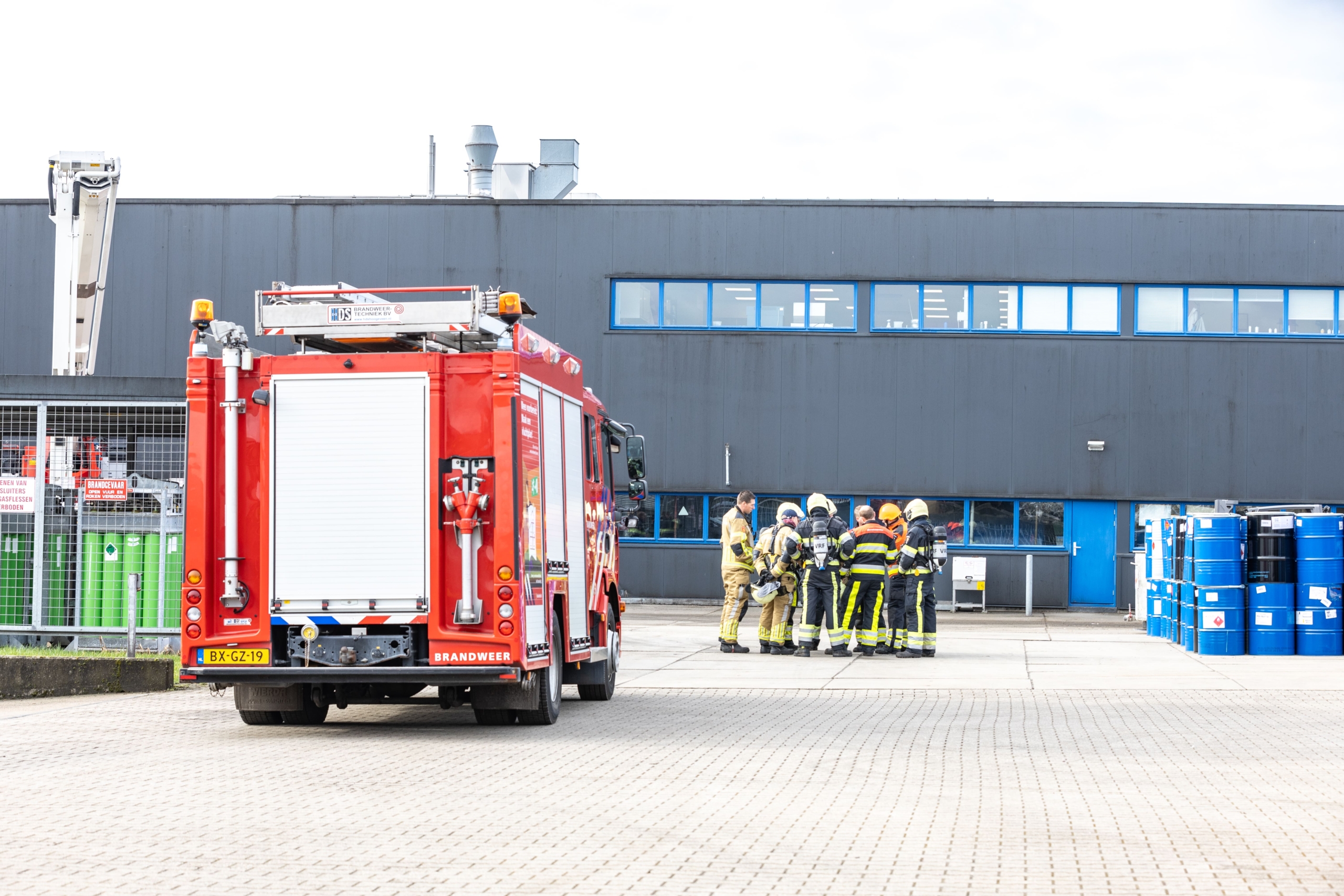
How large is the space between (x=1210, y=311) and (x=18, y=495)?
2273 cm

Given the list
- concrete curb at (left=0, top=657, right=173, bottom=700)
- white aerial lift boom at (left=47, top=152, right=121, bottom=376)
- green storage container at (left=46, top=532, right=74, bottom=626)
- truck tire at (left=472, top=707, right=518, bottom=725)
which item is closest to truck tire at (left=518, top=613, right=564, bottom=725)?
truck tire at (left=472, top=707, right=518, bottom=725)

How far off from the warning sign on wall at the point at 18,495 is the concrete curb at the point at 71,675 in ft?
6.88

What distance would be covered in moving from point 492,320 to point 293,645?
8.90ft

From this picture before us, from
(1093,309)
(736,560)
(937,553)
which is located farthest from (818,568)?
(1093,309)

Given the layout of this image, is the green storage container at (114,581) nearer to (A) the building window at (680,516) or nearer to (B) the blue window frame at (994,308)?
(A) the building window at (680,516)

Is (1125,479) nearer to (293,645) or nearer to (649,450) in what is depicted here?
(649,450)

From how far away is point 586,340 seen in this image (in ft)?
102

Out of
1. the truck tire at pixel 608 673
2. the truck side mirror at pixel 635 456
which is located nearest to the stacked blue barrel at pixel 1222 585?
the truck side mirror at pixel 635 456

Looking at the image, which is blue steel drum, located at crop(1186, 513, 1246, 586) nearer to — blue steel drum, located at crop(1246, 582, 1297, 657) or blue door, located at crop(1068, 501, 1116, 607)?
blue steel drum, located at crop(1246, 582, 1297, 657)

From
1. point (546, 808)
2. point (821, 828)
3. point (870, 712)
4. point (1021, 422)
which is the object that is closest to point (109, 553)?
point (870, 712)

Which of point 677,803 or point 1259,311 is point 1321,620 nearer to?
point 1259,311

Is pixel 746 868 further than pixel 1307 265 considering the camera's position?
No

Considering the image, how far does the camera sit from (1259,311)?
30.0 meters

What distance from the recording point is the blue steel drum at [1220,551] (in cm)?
1952
